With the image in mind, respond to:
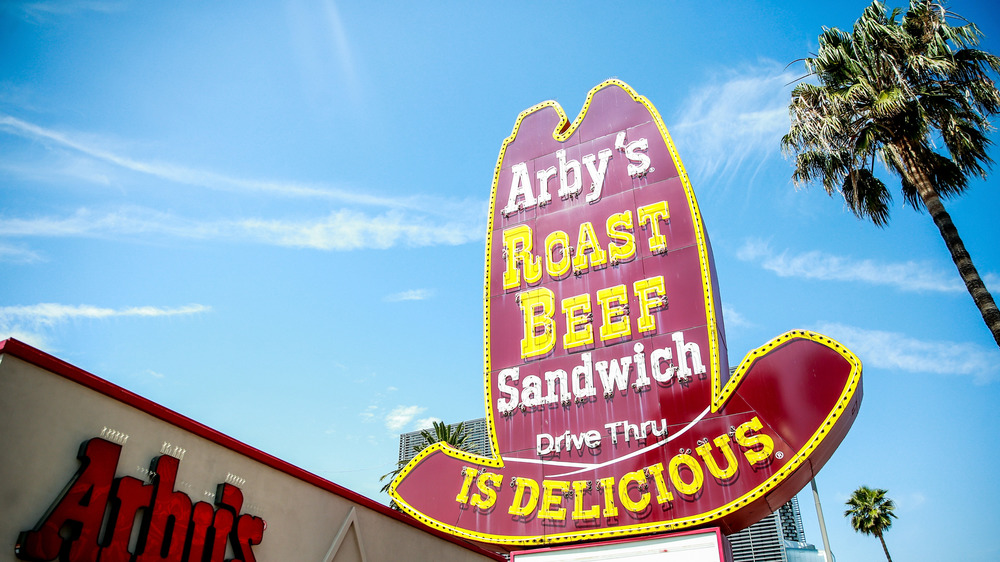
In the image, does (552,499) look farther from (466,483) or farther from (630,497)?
(466,483)

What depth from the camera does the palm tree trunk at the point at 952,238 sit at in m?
14.3

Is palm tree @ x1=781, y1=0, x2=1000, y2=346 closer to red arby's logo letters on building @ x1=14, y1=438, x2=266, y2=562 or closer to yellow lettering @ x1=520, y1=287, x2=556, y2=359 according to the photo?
yellow lettering @ x1=520, y1=287, x2=556, y2=359

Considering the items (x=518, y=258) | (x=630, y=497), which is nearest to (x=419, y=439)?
(x=518, y=258)

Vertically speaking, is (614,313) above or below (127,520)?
above

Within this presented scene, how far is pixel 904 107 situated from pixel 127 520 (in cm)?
1719

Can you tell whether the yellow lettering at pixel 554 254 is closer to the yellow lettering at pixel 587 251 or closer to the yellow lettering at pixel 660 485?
the yellow lettering at pixel 587 251

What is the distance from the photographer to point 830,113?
1719cm

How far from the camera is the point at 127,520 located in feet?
24.1

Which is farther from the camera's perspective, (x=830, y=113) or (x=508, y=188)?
(x=508, y=188)

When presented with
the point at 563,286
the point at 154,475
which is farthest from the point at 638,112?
the point at 154,475

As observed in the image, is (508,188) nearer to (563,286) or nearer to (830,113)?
(563,286)

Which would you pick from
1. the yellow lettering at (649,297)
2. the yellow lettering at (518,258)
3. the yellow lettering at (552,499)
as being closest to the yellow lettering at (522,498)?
the yellow lettering at (552,499)

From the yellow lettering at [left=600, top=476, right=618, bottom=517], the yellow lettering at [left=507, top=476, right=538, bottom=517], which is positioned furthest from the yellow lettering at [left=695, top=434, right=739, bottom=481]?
the yellow lettering at [left=507, top=476, right=538, bottom=517]

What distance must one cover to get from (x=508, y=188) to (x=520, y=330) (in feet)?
15.1
